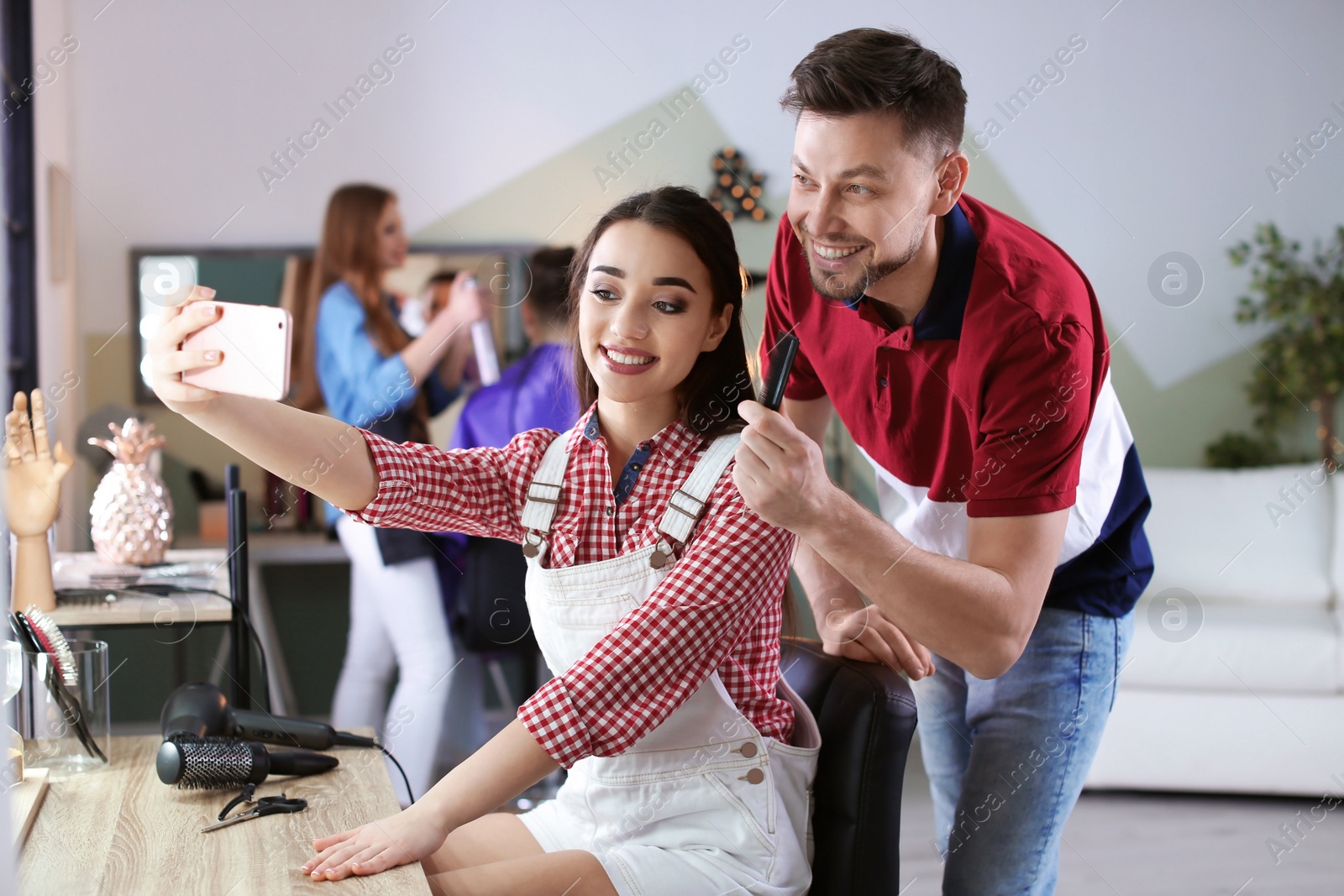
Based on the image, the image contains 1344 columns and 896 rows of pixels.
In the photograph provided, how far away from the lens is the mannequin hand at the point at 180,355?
1.02 meters

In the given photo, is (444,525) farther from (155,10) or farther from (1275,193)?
(1275,193)

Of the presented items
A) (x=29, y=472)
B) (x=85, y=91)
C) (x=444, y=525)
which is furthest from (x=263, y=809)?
(x=85, y=91)

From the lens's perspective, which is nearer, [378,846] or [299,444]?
[378,846]

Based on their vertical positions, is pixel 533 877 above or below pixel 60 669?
below

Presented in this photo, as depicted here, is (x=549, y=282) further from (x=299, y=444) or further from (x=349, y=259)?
(x=299, y=444)

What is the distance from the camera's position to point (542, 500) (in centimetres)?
127

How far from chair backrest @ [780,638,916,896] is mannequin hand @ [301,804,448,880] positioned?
0.41 meters

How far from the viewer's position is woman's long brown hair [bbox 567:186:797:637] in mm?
1294

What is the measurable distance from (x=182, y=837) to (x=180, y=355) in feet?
1.44

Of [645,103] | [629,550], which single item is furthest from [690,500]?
[645,103]

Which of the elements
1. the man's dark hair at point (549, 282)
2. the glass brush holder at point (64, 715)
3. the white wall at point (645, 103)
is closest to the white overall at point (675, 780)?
the glass brush holder at point (64, 715)

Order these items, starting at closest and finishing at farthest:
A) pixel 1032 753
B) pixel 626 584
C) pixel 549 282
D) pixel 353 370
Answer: pixel 626 584 → pixel 1032 753 → pixel 549 282 → pixel 353 370

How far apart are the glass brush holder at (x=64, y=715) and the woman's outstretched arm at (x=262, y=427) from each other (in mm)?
335

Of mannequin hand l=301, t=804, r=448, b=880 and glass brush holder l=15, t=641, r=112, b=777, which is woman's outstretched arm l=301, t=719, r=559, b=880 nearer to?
mannequin hand l=301, t=804, r=448, b=880
